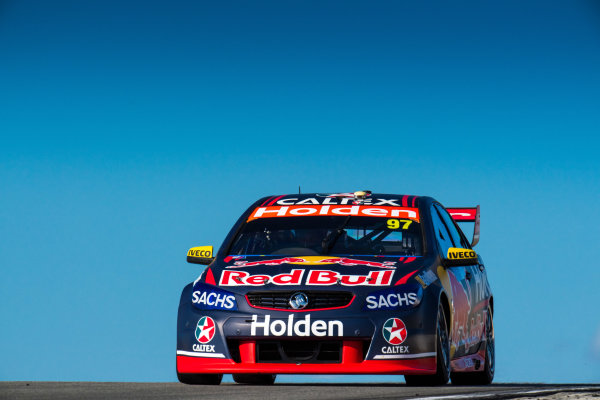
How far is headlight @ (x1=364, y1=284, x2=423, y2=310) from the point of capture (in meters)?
8.91

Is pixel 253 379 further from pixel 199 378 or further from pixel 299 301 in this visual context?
pixel 299 301

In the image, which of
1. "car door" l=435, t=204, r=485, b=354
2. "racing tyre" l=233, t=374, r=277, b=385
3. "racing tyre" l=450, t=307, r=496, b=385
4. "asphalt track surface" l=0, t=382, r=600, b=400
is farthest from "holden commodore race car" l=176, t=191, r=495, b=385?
"racing tyre" l=233, t=374, r=277, b=385

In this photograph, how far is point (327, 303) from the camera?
8.92 metres

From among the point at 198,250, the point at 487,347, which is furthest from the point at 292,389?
the point at 487,347

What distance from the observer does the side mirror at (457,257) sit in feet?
32.8

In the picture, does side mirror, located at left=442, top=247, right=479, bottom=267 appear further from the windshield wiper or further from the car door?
the windshield wiper

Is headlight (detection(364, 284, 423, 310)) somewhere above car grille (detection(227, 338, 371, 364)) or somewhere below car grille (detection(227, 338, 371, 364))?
above

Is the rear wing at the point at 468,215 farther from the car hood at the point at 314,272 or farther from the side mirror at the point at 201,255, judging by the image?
the side mirror at the point at 201,255

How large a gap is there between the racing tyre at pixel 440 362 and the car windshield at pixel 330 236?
842 millimetres

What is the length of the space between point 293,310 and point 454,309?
1.71 meters

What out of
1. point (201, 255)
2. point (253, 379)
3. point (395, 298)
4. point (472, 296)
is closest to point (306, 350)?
point (395, 298)

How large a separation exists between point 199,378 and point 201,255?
3.38ft

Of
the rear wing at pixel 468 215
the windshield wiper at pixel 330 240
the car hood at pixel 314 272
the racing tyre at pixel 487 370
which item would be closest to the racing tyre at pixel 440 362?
the car hood at pixel 314 272

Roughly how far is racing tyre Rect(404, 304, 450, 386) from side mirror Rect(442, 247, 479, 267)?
626 millimetres
